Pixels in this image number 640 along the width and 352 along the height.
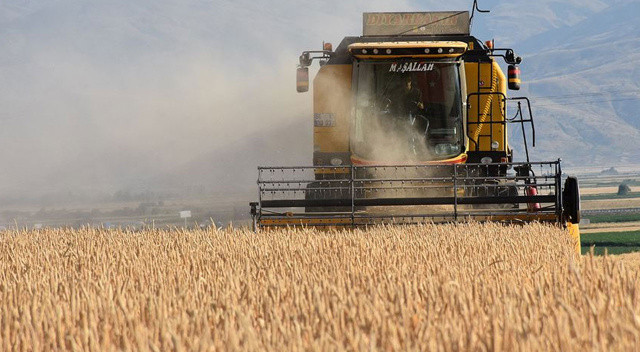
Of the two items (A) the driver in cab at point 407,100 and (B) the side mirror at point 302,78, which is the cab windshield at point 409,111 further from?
(B) the side mirror at point 302,78

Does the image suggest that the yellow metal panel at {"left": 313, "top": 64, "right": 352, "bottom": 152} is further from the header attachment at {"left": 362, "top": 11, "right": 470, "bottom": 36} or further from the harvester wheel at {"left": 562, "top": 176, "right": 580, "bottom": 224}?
the harvester wheel at {"left": 562, "top": 176, "right": 580, "bottom": 224}

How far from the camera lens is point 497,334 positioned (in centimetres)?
417

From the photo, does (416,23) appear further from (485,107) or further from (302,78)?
(302,78)

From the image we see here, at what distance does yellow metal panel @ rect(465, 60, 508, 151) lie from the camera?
1370 centimetres

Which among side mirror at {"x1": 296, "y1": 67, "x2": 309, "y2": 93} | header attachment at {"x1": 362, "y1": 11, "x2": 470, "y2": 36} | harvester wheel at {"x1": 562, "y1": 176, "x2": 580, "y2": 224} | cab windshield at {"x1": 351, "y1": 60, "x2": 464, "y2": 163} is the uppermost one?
header attachment at {"x1": 362, "y1": 11, "x2": 470, "y2": 36}

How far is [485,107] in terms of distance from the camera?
1373cm

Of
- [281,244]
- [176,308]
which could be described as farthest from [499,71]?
[176,308]

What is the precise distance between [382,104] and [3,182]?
5897 inches

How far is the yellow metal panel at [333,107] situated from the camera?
1373 cm

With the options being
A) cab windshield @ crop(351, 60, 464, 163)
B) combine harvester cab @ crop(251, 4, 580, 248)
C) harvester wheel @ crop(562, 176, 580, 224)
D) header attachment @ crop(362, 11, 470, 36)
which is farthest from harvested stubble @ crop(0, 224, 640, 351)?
header attachment @ crop(362, 11, 470, 36)

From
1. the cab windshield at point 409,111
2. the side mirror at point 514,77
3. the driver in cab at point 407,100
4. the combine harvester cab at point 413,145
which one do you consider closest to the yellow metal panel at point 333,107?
the combine harvester cab at point 413,145

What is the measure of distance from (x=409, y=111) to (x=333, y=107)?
44.0 inches

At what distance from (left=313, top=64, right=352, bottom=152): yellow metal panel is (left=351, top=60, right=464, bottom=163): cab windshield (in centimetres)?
50

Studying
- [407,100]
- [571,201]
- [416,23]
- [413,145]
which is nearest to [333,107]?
[407,100]
